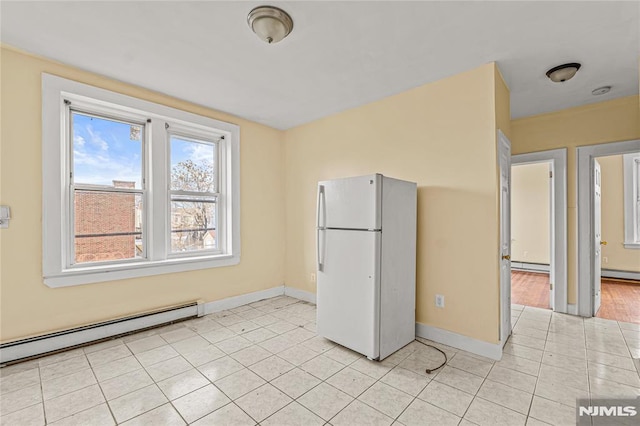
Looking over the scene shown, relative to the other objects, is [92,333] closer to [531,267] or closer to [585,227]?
[585,227]

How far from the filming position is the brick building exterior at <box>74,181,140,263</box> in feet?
9.12

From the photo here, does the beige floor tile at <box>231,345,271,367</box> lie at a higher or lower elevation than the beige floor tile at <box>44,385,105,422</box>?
lower

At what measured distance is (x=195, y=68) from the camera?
260 centimetres

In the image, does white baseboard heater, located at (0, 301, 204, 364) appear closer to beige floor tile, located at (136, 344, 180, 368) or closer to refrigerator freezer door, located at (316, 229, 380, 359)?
beige floor tile, located at (136, 344, 180, 368)

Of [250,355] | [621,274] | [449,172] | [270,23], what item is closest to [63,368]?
[250,355]

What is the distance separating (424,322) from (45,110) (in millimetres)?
4040

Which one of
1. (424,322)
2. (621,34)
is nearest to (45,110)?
(424,322)

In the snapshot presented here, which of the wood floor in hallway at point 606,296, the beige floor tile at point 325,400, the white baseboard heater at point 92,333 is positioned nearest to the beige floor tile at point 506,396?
the beige floor tile at point 325,400

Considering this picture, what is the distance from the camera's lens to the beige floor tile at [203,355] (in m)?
2.41

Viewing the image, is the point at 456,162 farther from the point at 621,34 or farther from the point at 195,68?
the point at 195,68

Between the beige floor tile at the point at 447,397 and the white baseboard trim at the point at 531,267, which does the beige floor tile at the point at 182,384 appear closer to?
the beige floor tile at the point at 447,397

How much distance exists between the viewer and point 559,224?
143 inches

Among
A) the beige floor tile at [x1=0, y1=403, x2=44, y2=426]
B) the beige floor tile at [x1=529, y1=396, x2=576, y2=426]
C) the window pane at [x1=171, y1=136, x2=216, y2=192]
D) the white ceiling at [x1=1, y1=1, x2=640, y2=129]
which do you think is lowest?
the beige floor tile at [x1=529, y1=396, x2=576, y2=426]
